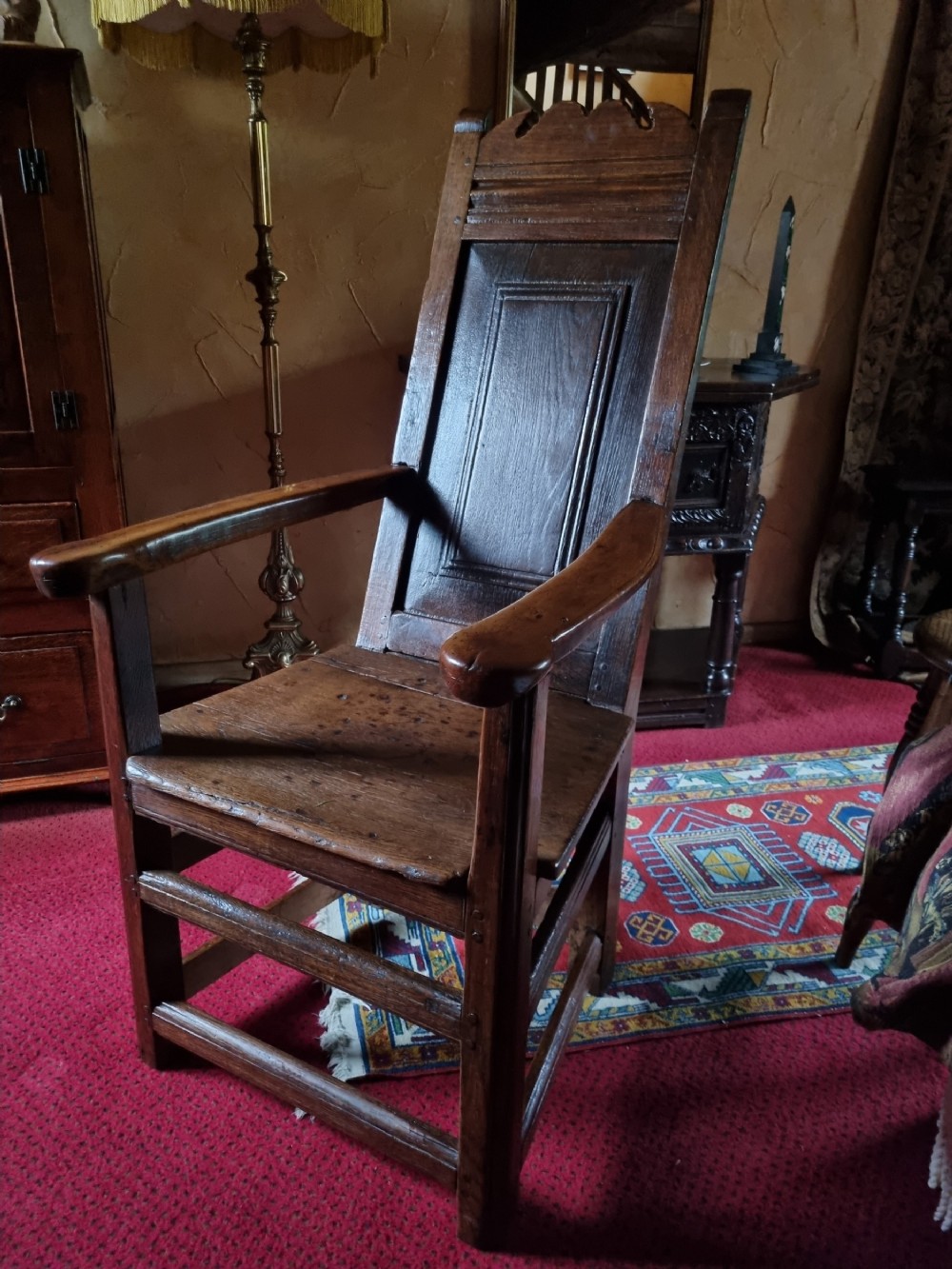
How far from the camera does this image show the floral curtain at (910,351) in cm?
195

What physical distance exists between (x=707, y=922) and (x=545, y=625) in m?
0.88

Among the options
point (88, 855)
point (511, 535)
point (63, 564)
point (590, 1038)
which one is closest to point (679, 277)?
point (511, 535)

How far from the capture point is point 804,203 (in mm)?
2055

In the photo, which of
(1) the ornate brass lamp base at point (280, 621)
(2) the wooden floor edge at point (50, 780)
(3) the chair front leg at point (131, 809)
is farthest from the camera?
(1) the ornate brass lamp base at point (280, 621)

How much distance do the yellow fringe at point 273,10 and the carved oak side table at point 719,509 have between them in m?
0.81

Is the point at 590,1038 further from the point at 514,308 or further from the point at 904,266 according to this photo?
the point at 904,266

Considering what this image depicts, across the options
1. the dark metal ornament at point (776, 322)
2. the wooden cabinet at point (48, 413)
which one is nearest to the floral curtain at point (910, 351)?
the dark metal ornament at point (776, 322)

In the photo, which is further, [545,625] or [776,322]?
[776,322]

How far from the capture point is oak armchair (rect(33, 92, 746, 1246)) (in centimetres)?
74

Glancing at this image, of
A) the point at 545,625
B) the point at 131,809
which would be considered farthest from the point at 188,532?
the point at 545,625

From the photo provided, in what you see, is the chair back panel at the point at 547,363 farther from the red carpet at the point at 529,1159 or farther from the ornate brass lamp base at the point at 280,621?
the ornate brass lamp base at the point at 280,621

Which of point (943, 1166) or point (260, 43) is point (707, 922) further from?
point (260, 43)

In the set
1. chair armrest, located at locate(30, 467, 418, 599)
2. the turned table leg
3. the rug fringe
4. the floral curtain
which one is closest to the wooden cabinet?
chair armrest, located at locate(30, 467, 418, 599)

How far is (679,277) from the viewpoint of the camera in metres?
1.01
